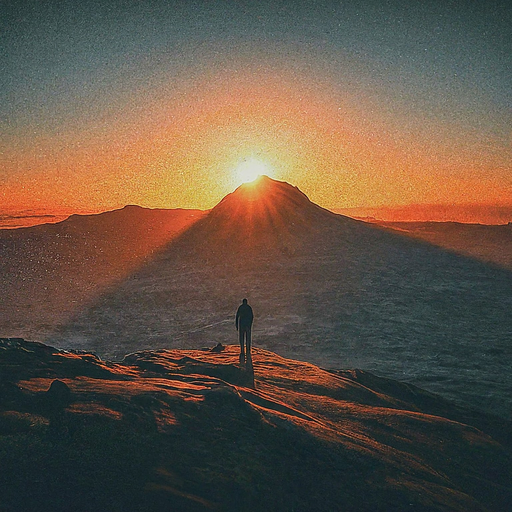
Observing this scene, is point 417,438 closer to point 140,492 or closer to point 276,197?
point 140,492

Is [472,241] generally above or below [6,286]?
above

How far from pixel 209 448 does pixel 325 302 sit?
42.7 m

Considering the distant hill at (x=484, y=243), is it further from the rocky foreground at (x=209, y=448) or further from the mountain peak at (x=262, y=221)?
the rocky foreground at (x=209, y=448)

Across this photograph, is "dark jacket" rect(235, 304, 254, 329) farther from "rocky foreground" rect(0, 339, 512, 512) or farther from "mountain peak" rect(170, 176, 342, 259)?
"mountain peak" rect(170, 176, 342, 259)

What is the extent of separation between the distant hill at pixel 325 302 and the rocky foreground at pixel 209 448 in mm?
12921

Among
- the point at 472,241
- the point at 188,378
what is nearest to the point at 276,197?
the point at 472,241

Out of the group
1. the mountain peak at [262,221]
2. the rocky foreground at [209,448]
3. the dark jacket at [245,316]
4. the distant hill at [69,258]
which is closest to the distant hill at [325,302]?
the mountain peak at [262,221]

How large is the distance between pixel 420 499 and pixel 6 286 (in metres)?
69.6

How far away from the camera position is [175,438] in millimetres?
8828

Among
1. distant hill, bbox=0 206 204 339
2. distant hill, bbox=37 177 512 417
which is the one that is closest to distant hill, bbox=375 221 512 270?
distant hill, bbox=37 177 512 417

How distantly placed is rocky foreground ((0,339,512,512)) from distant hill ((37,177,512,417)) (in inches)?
509

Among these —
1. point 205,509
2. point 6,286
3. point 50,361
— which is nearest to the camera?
point 205,509

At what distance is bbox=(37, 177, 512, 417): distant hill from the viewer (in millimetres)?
34219

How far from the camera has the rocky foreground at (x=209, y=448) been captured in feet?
24.1
